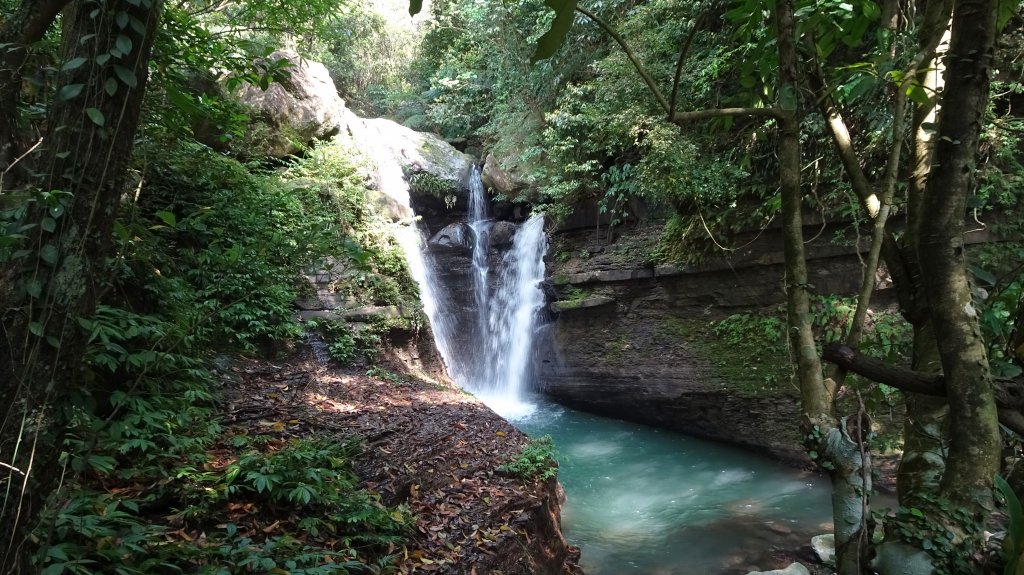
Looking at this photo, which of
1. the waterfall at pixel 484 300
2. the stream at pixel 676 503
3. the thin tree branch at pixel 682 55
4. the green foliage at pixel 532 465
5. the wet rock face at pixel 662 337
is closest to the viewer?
the thin tree branch at pixel 682 55

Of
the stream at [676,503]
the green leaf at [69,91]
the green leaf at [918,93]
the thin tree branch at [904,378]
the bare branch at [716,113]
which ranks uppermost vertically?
the green leaf at [918,93]

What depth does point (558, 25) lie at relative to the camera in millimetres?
1183

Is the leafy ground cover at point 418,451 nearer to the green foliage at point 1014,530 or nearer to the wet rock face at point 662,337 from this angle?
the green foliage at point 1014,530

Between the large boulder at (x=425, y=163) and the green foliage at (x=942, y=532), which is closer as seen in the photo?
the green foliage at (x=942, y=532)

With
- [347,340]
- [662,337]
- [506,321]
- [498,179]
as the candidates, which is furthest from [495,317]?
[347,340]

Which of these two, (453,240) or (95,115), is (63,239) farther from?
(453,240)

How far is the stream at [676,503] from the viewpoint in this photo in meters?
5.69

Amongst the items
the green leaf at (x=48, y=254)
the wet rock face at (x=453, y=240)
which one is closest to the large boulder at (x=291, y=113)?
the wet rock face at (x=453, y=240)

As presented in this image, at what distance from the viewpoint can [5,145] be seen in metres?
2.43

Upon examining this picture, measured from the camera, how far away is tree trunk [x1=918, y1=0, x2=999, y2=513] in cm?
153

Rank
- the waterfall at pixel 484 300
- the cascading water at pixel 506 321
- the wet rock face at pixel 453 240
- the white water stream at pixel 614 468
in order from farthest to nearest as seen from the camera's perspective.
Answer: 1. the wet rock face at pixel 453 240
2. the cascading water at pixel 506 321
3. the waterfall at pixel 484 300
4. the white water stream at pixel 614 468

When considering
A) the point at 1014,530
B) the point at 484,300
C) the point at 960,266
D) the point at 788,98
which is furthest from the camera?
the point at 484,300

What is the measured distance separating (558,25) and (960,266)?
1491 mm

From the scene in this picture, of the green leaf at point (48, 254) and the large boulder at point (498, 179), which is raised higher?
the large boulder at point (498, 179)
